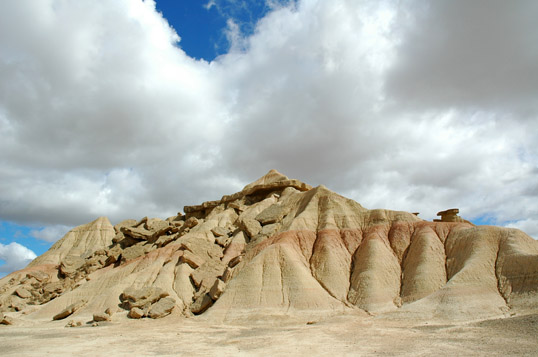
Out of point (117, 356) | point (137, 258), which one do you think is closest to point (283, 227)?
point (137, 258)

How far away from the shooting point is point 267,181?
212ft

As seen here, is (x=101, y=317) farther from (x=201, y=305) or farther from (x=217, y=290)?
(x=217, y=290)

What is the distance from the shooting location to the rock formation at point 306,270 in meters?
27.7

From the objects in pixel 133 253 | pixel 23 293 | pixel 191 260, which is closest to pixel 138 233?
pixel 133 253

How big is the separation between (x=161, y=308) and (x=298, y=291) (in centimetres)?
1178

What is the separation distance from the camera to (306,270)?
114ft

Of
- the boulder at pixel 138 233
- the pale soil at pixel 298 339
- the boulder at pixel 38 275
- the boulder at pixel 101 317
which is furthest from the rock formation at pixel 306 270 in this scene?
the pale soil at pixel 298 339

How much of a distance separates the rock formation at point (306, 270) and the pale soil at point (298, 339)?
320 centimetres

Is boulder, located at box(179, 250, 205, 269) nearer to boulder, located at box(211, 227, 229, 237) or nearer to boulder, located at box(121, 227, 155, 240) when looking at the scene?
boulder, located at box(211, 227, 229, 237)

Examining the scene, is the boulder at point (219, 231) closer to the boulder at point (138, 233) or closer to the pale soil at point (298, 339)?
the boulder at point (138, 233)

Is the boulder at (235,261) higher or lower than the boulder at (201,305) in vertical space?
higher

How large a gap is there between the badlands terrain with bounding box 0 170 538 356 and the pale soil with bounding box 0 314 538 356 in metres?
0.09

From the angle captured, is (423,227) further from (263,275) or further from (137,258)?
(137,258)

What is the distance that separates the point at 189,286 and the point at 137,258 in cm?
1064
